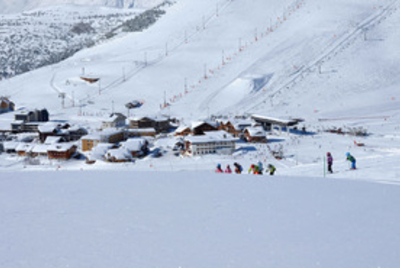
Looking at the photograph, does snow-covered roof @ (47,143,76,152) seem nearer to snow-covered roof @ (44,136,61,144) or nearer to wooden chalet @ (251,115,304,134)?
snow-covered roof @ (44,136,61,144)

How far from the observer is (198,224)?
593 cm

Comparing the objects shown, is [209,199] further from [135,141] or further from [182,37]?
[182,37]

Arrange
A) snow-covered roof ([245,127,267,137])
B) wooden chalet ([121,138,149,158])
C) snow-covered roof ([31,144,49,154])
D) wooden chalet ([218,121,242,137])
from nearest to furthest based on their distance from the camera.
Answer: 1. wooden chalet ([121,138,149,158])
2. snow-covered roof ([31,144,49,154])
3. snow-covered roof ([245,127,267,137])
4. wooden chalet ([218,121,242,137])

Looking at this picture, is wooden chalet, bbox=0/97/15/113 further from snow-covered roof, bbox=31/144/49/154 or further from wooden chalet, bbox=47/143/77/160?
wooden chalet, bbox=47/143/77/160

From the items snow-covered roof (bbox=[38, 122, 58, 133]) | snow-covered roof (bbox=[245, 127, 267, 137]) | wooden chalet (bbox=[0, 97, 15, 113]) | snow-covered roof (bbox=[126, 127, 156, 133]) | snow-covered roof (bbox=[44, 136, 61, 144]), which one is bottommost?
snow-covered roof (bbox=[44, 136, 61, 144])

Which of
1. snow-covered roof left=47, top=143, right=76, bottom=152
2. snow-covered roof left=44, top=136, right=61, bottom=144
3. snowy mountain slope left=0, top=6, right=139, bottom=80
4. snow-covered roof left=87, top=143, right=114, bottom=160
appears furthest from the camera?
snowy mountain slope left=0, top=6, right=139, bottom=80

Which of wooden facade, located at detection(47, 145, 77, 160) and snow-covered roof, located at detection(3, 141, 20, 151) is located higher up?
snow-covered roof, located at detection(3, 141, 20, 151)

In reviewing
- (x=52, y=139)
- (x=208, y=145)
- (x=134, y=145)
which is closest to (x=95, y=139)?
(x=134, y=145)

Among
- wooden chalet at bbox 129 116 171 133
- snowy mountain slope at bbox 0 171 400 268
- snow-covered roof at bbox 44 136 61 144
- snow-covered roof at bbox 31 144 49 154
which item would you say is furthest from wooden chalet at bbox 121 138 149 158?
snowy mountain slope at bbox 0 171 400 268

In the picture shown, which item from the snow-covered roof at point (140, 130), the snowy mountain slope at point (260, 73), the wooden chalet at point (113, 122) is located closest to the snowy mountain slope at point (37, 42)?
the snowy mountain slope at point (260, 73)

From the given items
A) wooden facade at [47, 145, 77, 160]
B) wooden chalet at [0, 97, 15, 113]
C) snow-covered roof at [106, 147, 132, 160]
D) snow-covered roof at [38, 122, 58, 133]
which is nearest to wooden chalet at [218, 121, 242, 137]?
snow-covered roof at [106, 147, 132, 160]

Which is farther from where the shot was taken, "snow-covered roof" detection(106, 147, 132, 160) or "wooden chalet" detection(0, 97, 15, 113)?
"wooden chalet" detection(0, 97, 15, 113)

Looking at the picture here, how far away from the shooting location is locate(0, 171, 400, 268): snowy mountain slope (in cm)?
482

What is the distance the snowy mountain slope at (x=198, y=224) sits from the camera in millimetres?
4820
